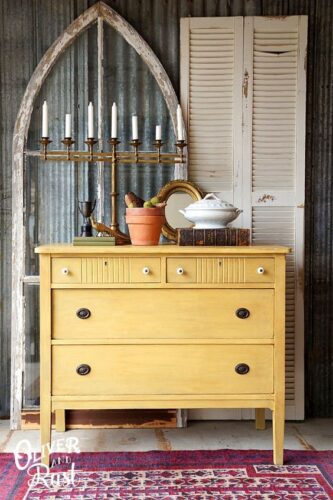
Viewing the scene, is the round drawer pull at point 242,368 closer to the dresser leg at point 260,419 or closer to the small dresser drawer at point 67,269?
the dresser leg at point 260,419

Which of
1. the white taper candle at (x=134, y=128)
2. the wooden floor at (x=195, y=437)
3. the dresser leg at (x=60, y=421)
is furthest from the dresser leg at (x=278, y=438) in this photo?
the white taper candle at (x=134, y=128)

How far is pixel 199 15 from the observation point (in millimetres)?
3668

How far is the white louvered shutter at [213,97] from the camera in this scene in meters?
3.60

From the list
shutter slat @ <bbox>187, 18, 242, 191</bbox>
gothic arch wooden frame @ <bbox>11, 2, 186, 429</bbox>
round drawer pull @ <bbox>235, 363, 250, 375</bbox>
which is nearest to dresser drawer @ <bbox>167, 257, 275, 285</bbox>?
round drawer pull @ <bbox>235, 363, 250, 375</bbox>

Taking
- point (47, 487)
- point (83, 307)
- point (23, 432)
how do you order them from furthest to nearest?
point (23, 432) → point (83, 307) → point (47, 487)

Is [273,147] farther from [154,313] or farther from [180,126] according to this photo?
[154,313]

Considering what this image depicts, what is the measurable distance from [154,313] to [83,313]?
1.12 ft

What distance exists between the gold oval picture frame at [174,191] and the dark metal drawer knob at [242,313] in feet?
2.31

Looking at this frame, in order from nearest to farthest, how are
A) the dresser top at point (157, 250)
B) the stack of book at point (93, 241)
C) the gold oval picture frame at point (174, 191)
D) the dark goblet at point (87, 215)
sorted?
1. the dresser top at point (157, 250)
2. the stack of book at point (93, 241)
3. the dark goblet at point (87, 215)
4. the gold oval picture frame at point (174, 191)

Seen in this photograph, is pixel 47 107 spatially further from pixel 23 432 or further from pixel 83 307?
pixel 23 432

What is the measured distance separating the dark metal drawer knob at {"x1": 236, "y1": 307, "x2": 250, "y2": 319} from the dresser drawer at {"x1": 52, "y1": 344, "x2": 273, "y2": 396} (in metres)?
0.15

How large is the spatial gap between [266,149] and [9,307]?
1.80 m

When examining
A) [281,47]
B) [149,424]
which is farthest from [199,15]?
[149,424]

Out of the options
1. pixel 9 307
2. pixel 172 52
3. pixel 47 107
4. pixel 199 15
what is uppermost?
pixel 199 15
